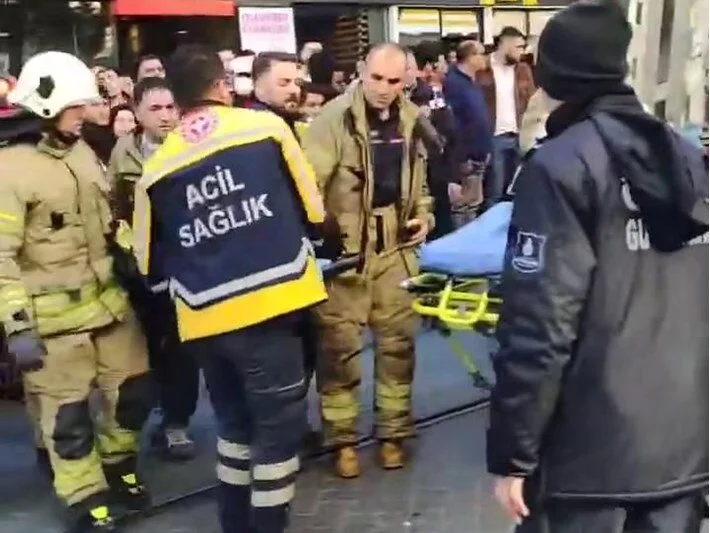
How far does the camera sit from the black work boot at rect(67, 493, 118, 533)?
223 inches

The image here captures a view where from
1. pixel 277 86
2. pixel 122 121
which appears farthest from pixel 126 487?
pixel 122 121

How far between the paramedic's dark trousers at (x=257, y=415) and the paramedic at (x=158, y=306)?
2.15ft

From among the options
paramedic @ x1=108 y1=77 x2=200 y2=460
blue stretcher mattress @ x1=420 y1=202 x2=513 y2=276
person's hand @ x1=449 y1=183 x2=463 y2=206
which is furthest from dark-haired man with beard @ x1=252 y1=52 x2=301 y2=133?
person's hand @ x1=449 y1=183 x2=463 y2=206

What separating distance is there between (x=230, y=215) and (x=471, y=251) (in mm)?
1526

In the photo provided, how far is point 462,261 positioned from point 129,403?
152 cm

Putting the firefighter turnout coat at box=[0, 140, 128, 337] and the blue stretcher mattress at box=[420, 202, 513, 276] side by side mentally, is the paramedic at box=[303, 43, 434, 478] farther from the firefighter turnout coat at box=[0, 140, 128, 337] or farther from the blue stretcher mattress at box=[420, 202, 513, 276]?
the firefighter turnout coat at box=[0, 140, 128, 337]

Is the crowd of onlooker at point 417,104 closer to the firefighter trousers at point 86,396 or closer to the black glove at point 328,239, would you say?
the firefighter trousers at point 86,396

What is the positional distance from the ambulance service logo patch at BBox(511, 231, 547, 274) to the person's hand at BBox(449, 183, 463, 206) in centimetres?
827

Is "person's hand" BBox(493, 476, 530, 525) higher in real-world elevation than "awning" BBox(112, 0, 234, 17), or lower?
higher

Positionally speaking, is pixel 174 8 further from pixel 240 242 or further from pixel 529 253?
pixel 529 253

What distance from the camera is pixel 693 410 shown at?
11.2ft

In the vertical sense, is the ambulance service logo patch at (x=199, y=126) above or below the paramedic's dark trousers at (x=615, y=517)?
above

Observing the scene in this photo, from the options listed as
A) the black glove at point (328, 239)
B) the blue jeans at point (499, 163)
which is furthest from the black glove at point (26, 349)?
the blue jeans at point (499, 163)

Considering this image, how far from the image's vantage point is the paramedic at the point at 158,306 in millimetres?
5992
